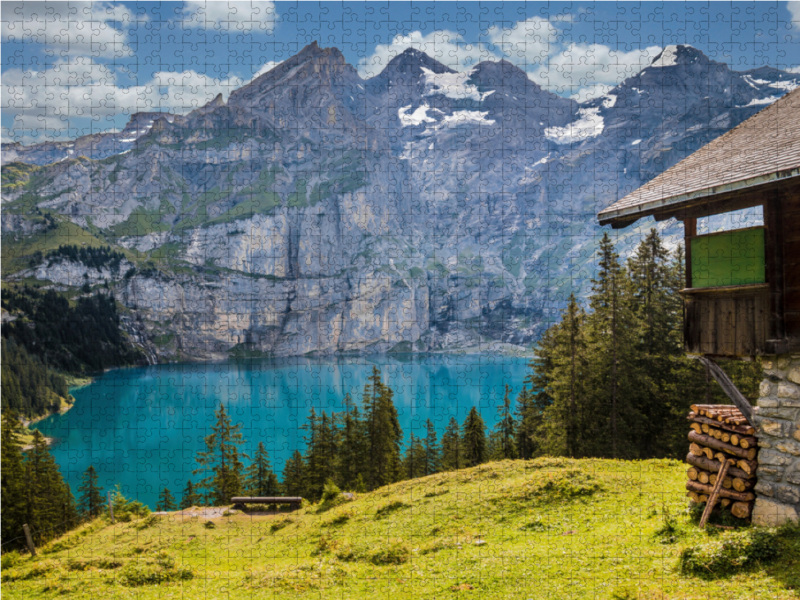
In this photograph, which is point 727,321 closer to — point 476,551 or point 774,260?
point 774,260

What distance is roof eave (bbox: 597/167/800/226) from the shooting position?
706 centimetres

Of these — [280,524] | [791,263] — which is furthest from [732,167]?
[280,524]

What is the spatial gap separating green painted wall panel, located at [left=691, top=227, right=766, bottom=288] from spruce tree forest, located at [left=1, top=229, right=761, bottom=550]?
48.2 feet

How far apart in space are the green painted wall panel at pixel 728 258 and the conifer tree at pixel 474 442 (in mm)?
28545

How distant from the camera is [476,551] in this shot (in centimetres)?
977

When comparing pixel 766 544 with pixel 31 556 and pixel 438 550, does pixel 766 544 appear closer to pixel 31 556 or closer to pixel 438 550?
pixel 438 550

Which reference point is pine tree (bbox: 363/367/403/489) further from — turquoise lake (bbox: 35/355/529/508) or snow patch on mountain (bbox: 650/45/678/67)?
snow patch on mountain (bbox: 650/45/678/67)

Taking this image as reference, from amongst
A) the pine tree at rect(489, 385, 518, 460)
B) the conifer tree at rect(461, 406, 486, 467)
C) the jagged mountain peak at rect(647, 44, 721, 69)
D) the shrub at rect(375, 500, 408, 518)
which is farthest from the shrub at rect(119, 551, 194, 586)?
the pine tree at rect(489, 385, 518, 460)

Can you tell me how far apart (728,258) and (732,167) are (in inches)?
66.5

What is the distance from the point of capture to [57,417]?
82188mm

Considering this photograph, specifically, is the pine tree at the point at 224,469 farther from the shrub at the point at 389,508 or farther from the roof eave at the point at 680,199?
the roof eave at the point at 680,199

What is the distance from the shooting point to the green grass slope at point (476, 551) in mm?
7219

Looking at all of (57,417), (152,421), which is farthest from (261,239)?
(152,421)

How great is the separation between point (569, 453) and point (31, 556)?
2362cm
